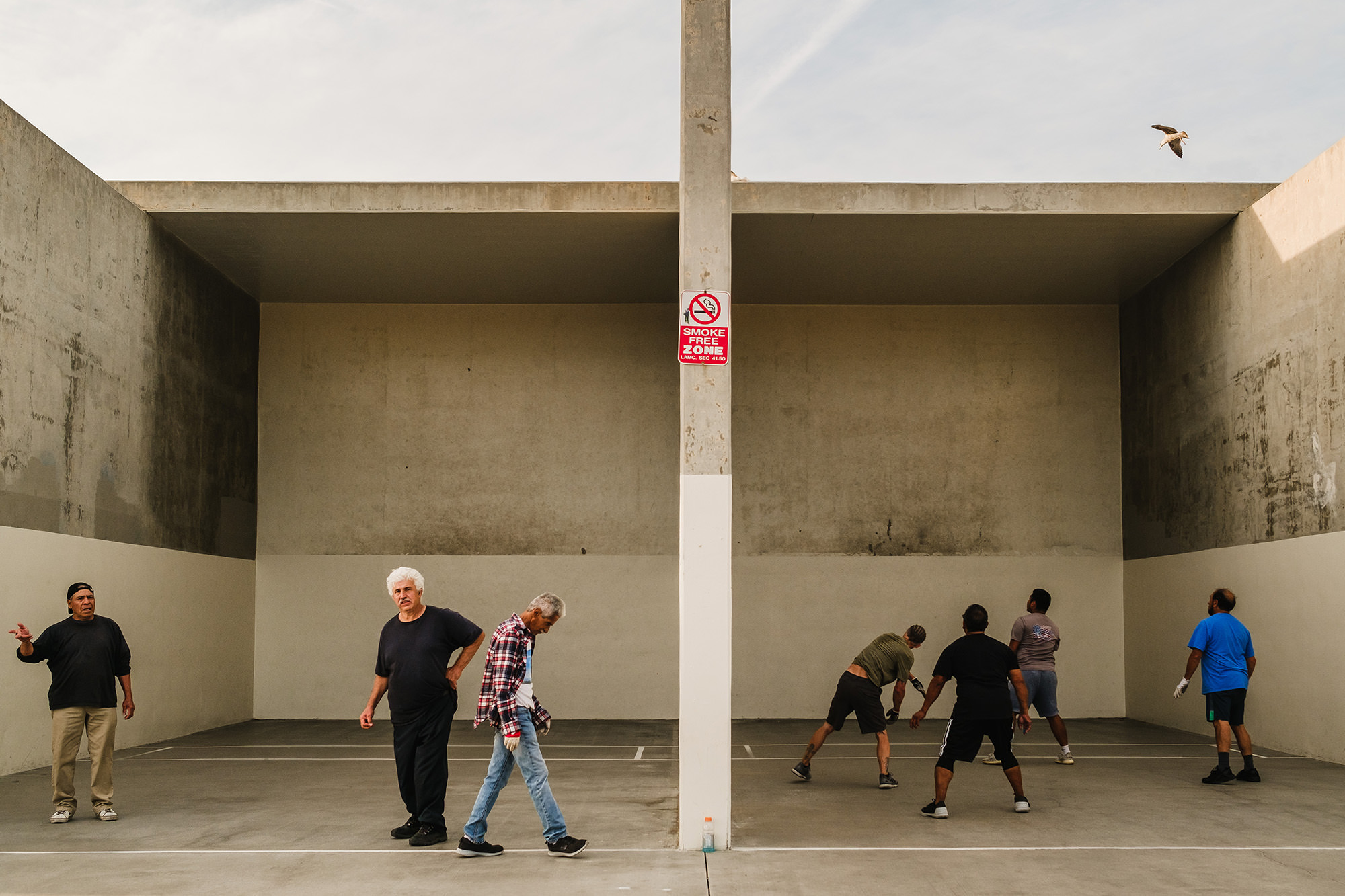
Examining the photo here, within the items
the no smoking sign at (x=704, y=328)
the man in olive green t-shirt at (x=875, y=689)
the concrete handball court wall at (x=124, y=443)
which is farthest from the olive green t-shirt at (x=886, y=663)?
the concrete handball court wall at (x=124, y=443)

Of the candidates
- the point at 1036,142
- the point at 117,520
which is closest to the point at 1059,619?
the point at 1036,142

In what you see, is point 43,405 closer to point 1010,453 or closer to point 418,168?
point 418,168

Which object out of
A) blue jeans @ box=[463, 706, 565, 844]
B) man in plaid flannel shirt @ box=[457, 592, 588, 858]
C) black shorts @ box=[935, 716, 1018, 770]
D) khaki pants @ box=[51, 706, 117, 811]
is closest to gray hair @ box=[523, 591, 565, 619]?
man in plaid flannel shirt @ box=[457, 592, 588, 858]

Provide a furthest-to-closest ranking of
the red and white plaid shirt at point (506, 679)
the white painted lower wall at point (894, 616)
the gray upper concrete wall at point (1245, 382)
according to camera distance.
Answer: the white painted lower wall at point (894, 616), the gray upper concrete wall at point (1245, 382), the red and white plaid shirt at point (506, 679)

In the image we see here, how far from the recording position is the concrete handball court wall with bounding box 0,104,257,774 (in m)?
9.08

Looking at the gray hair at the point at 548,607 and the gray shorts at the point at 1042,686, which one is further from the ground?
the gray hair at the point at 548,607

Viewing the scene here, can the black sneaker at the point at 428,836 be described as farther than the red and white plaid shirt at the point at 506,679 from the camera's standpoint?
Yes

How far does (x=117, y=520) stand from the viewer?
10664 millimetres

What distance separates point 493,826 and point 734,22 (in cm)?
532

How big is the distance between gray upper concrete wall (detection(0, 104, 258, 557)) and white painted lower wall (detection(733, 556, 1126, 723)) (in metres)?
6.56

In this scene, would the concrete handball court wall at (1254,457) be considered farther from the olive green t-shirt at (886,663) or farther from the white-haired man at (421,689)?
the white-haired man at (421,689)

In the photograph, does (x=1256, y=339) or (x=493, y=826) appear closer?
(x=493, y=826)

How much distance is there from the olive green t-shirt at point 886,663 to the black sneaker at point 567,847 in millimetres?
3127

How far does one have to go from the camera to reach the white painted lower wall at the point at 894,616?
14094 mm
